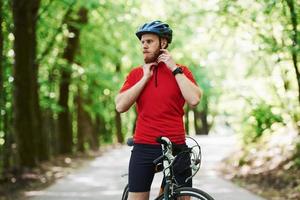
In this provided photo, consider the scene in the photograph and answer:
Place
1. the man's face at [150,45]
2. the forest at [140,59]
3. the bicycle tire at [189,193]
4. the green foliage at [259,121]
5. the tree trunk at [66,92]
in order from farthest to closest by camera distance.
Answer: the tree trunk at [66,92] → the green foliage at [259,121] → the forest at [140,59] → the man's face at [150,45] → the bicycle tire at [189,193]

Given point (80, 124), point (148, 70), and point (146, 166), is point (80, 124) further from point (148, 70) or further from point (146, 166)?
point (148, 70)

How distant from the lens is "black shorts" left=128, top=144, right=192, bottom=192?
4613mm

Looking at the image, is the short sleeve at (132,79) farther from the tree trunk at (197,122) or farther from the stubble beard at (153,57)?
the tree trunk at (197,122)

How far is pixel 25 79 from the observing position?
15.8 meters

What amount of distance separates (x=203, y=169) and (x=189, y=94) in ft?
42.2

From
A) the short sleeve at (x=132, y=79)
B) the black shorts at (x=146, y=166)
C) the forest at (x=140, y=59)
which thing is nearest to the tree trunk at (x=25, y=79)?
the forest at (x=140, y=59)

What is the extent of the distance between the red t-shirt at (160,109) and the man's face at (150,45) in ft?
0.41

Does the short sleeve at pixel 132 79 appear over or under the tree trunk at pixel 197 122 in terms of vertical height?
over

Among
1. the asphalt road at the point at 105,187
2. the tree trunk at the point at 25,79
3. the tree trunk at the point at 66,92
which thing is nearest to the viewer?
the asphalt road at the point at 105,187

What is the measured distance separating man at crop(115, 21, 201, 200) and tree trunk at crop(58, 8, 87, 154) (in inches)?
667

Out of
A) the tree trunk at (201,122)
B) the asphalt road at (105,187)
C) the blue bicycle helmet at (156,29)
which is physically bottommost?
the tree trunk at (201,122)

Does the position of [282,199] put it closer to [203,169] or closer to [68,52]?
[203,169]

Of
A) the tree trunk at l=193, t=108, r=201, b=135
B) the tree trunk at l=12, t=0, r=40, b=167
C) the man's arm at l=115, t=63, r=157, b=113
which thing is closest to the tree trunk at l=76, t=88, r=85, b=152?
the tree trunk at l=12, t=0, r=40, b=167

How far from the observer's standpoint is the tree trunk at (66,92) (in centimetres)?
2268
